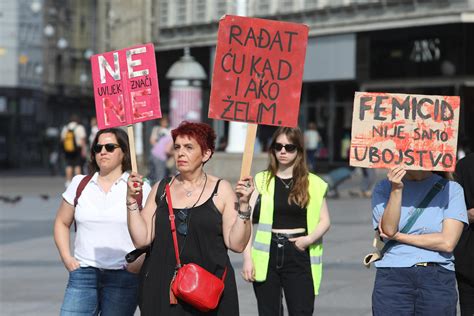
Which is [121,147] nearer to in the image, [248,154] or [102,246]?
[102,246]

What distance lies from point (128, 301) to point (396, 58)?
32.2 m

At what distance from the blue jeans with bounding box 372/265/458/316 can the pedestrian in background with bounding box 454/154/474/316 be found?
884 mm

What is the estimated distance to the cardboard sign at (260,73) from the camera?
6.85 m

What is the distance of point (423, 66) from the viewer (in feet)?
124

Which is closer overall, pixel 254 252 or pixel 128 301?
pixel 128 301

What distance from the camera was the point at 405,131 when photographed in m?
6.75

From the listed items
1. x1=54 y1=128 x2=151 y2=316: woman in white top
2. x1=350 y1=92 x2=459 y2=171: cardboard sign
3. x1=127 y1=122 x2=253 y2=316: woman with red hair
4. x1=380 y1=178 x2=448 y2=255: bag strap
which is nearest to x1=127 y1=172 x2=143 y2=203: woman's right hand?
x1=127 y1=122 x2=253 y2=316: woman with red hair

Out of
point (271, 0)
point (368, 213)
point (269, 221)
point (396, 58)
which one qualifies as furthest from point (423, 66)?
point (269, 221)

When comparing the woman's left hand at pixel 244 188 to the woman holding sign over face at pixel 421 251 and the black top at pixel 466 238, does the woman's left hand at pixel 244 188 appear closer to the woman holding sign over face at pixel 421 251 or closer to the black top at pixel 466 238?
the woman holding sign over face at pixel 421 251

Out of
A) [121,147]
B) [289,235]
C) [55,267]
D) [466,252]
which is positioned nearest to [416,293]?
[466,252]

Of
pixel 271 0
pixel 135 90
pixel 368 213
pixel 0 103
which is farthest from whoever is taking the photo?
pixel 0 103

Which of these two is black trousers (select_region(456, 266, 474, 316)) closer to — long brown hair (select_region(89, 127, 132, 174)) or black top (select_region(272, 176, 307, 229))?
black top (select_region(272, 176, 307, 229))

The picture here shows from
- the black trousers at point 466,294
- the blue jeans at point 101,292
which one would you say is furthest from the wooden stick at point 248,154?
the black trousers at point 466,294

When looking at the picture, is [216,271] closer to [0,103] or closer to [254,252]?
[254,252]
